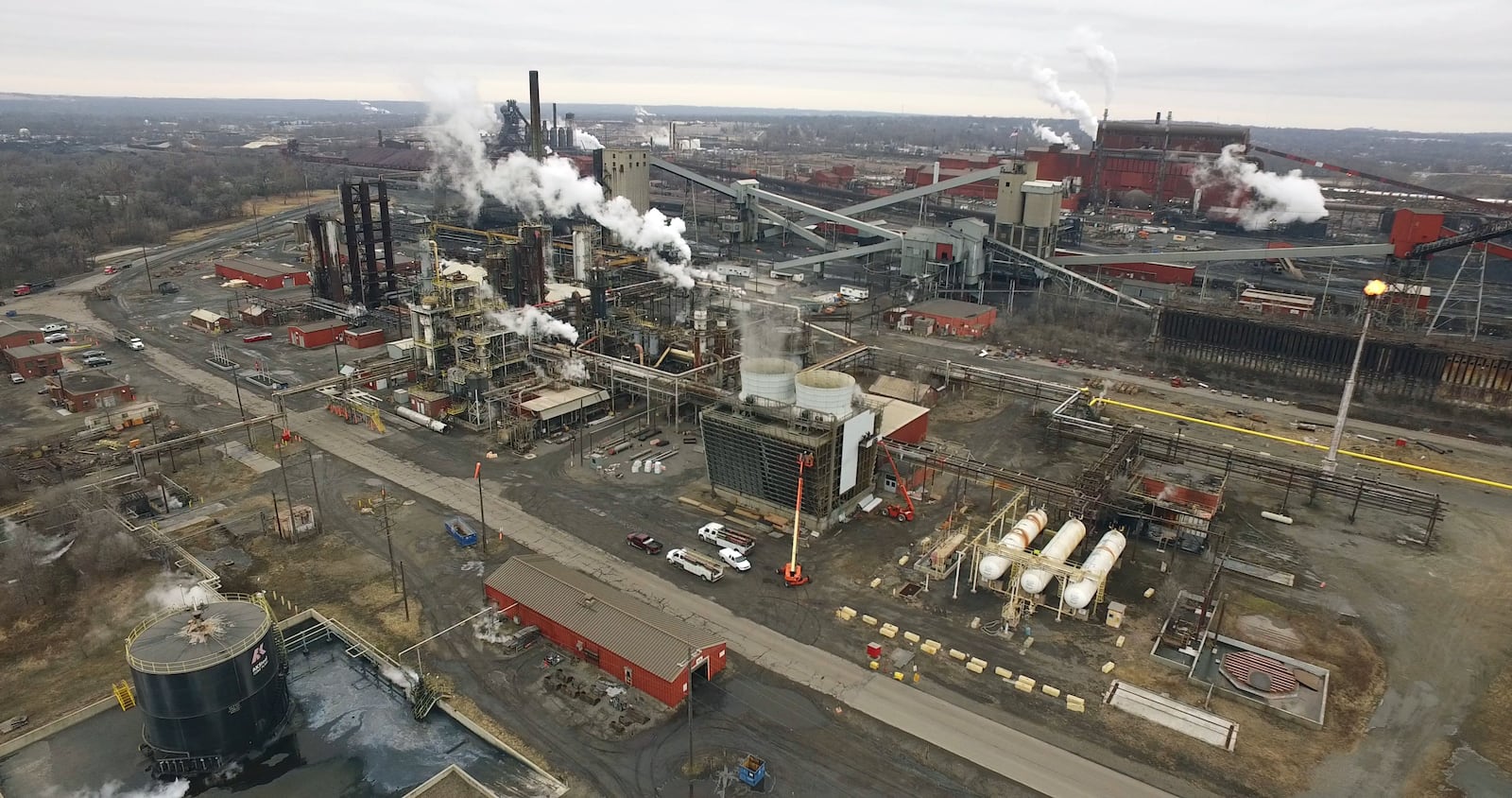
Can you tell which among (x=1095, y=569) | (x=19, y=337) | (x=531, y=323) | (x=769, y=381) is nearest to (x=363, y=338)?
(x=531, y=323)

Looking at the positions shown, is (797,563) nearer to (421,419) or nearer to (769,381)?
(769,381)

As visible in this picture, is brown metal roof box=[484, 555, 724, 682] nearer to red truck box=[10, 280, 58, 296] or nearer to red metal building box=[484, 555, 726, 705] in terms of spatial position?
red metal building box=[484, 555, 726, 705]

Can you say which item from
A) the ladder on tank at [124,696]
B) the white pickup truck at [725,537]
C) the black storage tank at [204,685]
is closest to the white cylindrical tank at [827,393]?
the white pickup truck at [725,537]

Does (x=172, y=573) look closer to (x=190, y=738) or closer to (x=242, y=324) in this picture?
(x=190, y=738)

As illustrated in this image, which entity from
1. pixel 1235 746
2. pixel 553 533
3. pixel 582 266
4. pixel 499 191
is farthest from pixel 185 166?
pixel 1235 746

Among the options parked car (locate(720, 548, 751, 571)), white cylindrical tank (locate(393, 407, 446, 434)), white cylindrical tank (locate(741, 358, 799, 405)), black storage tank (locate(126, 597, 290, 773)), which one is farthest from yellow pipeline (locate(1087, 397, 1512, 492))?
black storage tank (locate(126, 597, 290, 773))

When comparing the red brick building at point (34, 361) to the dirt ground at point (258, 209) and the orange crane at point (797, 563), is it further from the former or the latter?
the dirt ground at point (258, 209)

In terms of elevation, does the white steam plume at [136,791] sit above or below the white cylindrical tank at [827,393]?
below

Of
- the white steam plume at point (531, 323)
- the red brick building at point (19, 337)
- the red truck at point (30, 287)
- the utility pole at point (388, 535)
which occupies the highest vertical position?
the white steam plume at point (531, 323)
